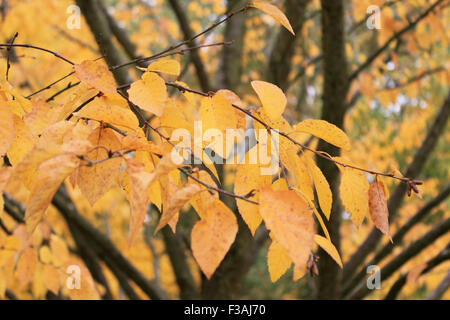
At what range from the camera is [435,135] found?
2008mm

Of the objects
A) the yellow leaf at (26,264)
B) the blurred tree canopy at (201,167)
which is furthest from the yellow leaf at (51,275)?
the yellow leaf at (26,264)

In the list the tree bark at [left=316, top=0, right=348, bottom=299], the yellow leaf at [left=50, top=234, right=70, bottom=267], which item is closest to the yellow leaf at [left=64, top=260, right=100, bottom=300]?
the yellow leaf at [left=50, top=234, right=70, bottom=267]

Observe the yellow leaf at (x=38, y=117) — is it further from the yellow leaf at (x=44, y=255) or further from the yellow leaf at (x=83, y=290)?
the yellow leaf at (x=44, y=255)

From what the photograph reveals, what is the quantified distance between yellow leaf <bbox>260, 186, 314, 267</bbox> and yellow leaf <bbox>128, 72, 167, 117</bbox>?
20 cm

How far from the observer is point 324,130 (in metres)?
0.70

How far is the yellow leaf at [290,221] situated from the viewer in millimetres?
494

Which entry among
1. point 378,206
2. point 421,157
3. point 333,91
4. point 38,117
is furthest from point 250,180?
point 421,157

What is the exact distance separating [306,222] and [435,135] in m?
1.73

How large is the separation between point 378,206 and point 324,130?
15 cm

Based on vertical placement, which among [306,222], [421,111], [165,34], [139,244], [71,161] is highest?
[165,34]

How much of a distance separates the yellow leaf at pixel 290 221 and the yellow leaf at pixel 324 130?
0.58 feet
